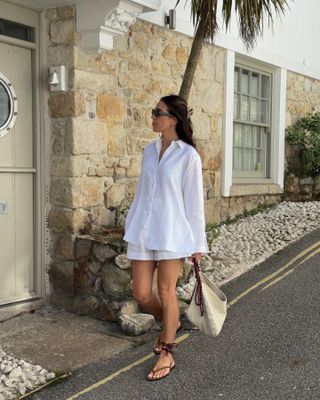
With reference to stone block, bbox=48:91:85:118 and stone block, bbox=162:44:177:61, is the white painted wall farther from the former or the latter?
stone block, bbox=48:91:85:118

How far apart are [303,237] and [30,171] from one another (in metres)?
3.57

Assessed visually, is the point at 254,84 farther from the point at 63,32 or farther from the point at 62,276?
the point at 62,276

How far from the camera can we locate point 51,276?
510cm

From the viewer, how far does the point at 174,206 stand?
3418 millimetres

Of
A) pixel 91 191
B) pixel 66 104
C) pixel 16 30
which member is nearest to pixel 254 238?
pixel 91 191

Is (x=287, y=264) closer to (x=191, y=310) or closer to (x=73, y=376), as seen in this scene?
(x=191, y=310)

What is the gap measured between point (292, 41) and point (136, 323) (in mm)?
6286

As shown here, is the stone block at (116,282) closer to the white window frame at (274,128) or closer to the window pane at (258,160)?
the white window frame at (274,128)

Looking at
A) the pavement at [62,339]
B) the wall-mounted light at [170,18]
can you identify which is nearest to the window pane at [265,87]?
the wall-mounted light at [170,18]

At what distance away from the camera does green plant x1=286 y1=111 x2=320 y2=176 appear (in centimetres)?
891

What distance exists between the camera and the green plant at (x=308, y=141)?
29.2 feet

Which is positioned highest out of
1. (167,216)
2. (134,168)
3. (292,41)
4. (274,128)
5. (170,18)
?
(292,41)

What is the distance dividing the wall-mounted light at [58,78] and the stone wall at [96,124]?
58 millimetres

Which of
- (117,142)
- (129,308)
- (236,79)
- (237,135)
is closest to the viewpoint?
(129,308)
